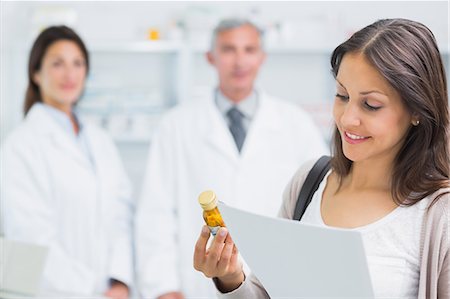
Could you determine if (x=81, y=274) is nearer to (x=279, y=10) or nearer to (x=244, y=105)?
(x=244, y=105)

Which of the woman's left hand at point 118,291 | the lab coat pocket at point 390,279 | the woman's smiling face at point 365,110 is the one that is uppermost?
the woman's smiling face at point 365,110

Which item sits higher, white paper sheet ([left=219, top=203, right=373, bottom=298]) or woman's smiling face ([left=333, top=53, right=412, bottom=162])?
woman's smiling face ([left=333, top=53, right=412, bottom=162])

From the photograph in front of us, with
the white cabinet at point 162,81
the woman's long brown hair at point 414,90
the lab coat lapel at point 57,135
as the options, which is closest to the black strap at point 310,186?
the woman's long brown hair at point 414,90

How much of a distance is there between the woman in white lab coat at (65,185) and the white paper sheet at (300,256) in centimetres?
123

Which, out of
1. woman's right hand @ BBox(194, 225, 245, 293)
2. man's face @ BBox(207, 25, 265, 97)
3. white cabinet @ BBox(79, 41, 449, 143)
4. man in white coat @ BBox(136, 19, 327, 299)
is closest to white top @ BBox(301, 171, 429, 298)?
woman's right hand @ BBox(194, 225, 245, 293)

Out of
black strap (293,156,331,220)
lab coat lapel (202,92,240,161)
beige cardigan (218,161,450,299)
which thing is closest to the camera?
beige cardigan (218,161,450,299)

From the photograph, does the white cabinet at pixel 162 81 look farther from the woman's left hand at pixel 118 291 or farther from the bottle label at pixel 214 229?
the bottle label at pixel 214 229

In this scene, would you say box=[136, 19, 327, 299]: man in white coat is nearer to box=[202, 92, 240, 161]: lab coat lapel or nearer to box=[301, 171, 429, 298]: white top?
box=[202, 92, 240, 161]: lab coat lapel

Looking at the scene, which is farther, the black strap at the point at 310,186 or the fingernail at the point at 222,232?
the black strap at the point at 310,186

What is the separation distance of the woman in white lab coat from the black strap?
1125mm

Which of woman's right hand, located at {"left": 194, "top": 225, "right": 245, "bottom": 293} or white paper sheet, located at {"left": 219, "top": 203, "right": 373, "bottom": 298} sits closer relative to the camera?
white paper sheet, located at {"left": 219, "top": 203, "right": 373, "bottom": 298}

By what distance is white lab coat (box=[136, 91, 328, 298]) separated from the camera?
223 cm

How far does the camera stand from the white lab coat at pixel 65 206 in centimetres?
219

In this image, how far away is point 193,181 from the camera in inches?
89.2
